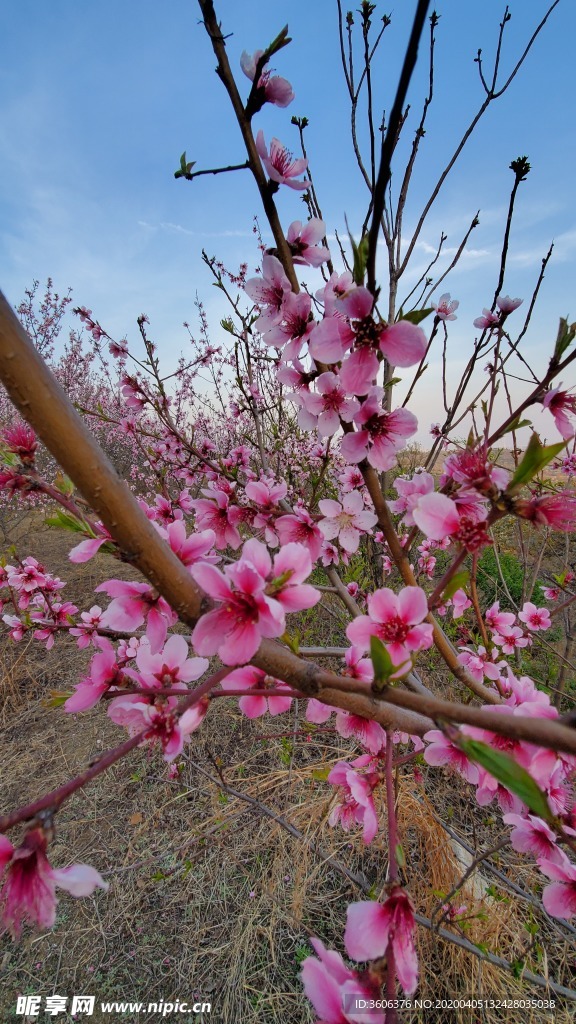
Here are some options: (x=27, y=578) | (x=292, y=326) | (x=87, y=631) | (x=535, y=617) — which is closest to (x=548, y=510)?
(x=292, y=326)

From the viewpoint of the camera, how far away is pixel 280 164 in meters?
0.87

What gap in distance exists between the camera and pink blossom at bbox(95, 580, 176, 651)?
0.76m

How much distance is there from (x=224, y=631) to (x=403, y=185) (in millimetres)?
2792

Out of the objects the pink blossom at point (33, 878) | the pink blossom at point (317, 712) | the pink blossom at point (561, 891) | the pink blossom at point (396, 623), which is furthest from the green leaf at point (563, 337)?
the pink blossom at point (33, 878)

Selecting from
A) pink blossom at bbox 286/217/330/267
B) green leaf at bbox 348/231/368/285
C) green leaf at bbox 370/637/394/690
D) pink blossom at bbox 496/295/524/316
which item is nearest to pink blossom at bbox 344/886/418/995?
green leaf at bbox 370/637/394/690

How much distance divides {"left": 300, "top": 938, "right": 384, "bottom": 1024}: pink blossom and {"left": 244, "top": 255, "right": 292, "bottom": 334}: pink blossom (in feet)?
3.51

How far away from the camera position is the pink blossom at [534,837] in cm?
87

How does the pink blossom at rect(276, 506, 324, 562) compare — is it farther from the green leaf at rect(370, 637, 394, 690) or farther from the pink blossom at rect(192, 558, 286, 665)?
the green leaf at rect(370, 637, 394, 690)

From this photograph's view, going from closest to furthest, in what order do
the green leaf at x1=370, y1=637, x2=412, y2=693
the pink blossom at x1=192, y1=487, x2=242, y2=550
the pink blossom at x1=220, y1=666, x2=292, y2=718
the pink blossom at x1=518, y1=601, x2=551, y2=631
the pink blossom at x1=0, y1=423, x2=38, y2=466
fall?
the green leaf at x1=370, y1=637, x2=412, y2=693 < the pink blossom at x1=220, y1=666, x2=292, y2=718 < the pink blossom at x1=0, y1=423, x2=38, y2=466 < the pink blossom at x1=192, y1=487, x2=242, y2=550 < the pink blossom at x1=518, y1=601, x2=551, y2=631

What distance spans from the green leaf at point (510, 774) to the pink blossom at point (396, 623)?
0.32 metres

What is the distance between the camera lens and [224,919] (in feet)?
6.84

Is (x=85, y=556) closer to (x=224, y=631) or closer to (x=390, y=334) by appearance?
(x=224, y=631)

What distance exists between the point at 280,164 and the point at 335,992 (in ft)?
4.68

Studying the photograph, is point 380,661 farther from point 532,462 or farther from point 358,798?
point 358,798
